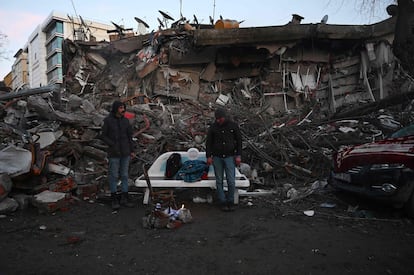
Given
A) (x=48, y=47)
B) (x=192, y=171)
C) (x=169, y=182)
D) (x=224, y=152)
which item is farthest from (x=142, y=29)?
(x=48, y=47)

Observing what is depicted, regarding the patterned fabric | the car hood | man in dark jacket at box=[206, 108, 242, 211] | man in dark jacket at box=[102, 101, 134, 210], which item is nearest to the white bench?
the patterned fabric

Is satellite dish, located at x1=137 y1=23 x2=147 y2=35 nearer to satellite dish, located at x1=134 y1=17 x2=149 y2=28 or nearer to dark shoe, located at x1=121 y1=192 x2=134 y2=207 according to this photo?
satellite dish, located at x1=134 y1=17 x2=149 y2=28

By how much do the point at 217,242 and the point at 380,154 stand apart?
2.98 meters

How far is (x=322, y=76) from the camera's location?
13.8m

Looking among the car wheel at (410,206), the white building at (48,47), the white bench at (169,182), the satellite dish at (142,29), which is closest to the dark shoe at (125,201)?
the white bench at (169,182)

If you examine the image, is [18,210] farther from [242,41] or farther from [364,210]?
[242,41]

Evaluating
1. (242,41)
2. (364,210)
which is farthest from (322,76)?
(364,210)

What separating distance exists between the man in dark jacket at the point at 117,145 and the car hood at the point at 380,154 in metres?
4.03

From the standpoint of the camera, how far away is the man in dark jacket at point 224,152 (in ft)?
18.7

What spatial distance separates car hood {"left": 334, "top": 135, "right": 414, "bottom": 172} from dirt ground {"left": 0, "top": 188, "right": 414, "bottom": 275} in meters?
0.82

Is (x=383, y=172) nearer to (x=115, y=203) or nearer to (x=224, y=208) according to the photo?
(x=224, y=208)

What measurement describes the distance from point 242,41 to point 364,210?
27.8 ft

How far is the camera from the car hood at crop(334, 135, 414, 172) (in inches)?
187

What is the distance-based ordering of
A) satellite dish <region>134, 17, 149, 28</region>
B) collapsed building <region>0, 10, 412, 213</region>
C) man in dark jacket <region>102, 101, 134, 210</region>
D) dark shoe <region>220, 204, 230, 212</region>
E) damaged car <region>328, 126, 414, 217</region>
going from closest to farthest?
damaged car <region>328, 126, 414, 217</region> → dark shoe <region>220, 204, 230, 212</region> → man in dark jacket <region>102, 101, 134, 210</region> → collapsed building <region>0, 10, 412, 213</region> → satellite dish <region>134, 17, 149, 28</region>
